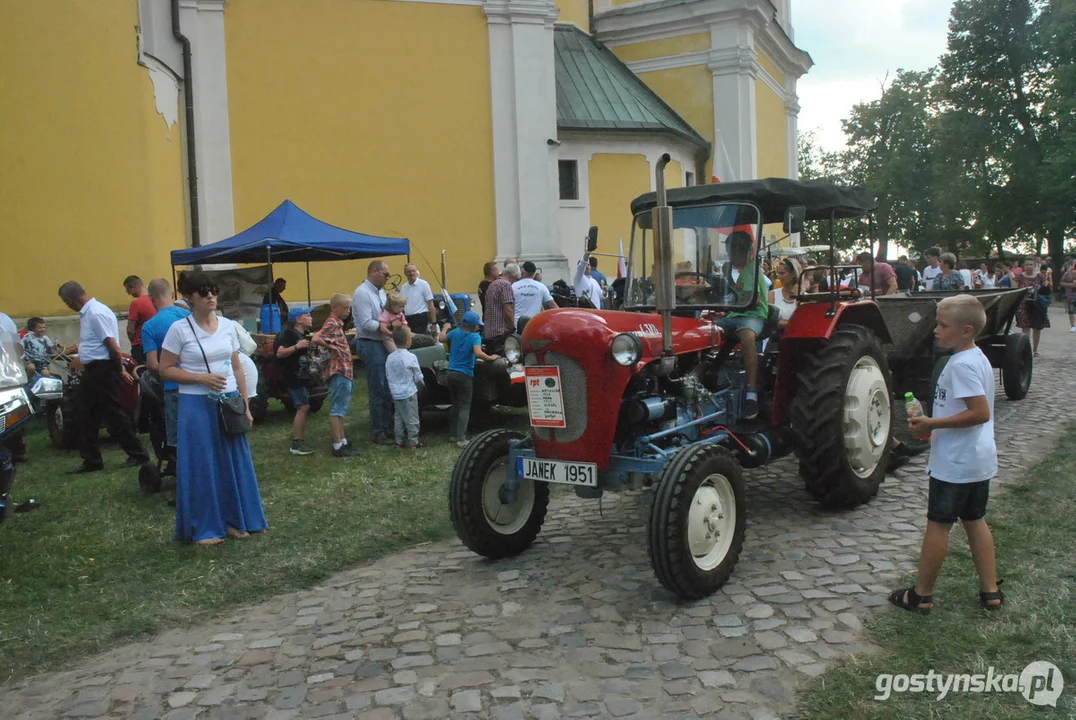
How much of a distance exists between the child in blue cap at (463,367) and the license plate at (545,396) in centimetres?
412

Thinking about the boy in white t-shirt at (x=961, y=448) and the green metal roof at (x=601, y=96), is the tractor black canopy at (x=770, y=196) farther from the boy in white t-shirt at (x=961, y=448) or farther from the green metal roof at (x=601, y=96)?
the green metal roof at (x=601, y=96)

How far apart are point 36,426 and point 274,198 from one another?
695cm

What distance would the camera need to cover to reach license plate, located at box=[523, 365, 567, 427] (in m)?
5.09

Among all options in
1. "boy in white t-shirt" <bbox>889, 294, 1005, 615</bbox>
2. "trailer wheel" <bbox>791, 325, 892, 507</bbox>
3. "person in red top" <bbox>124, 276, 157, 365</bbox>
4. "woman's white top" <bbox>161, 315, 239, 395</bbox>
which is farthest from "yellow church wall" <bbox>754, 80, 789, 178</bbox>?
"boy in white t-shirt" <bbox>889, 294, 1005, 615</bbox>

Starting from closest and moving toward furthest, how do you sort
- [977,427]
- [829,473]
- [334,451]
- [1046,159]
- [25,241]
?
[977,427] < [829,473] < [334,451] < [25,241] < [1046,159]

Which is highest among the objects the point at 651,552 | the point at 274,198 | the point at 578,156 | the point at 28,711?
the point at 578,156

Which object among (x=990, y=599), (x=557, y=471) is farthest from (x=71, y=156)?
(x=990, y=599)

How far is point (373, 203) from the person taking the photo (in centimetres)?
1786

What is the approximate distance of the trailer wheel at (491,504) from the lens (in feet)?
17.5

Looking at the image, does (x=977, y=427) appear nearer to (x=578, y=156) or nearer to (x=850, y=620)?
(x=850, y=620)

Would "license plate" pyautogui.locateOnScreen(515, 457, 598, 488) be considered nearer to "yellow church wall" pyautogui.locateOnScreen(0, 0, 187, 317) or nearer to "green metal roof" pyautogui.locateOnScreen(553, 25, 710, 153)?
"yellow church wall" pyautogui.locateOnScreen(0, 0, 187, 317)

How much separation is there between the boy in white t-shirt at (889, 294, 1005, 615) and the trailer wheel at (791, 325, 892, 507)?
1.63 metres

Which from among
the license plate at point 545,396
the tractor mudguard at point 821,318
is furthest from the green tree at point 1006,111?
the license plate at point 545,396

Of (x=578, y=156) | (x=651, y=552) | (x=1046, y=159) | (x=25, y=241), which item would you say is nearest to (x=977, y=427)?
(x=651, y=552)
